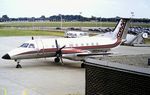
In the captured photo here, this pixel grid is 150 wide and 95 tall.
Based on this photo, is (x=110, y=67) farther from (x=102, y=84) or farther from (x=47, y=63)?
(x=47, y=63)

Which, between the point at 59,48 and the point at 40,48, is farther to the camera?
the point at 59,48

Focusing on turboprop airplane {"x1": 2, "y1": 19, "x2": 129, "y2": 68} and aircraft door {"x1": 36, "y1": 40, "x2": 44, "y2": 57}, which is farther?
aircraft door {"x1": 36, "y1": 40, "x2": 44, "y2": 57}

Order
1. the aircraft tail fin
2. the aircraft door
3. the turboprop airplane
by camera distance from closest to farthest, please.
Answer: the turboprop airplane < the aircraft door < the aircraft tail fin

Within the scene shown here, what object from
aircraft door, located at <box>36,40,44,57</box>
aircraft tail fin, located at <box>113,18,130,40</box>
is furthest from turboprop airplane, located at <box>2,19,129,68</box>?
aircraft tail fin, located at <box>113,18,130,40</box>

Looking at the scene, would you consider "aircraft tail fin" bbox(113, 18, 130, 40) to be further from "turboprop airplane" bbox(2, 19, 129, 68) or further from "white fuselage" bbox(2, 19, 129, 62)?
"turboprop airplane" bbox(2, 19, 129, 68)

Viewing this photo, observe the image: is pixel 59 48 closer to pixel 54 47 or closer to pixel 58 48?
pixel 58 48

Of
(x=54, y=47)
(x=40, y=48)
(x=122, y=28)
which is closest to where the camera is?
(x=40, y=48)

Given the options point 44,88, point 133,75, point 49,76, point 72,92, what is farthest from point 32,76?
point 133,75

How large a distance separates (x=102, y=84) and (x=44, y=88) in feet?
26.5

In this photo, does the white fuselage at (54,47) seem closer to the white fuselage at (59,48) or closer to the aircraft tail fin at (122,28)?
the white fuselage at (59,48)

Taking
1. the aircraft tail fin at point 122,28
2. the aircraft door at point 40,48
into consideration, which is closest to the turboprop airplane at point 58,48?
the aircraft door at point 40,48

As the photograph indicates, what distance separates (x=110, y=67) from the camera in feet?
59.0

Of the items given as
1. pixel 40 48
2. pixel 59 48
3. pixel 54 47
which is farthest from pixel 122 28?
pixel 40 48

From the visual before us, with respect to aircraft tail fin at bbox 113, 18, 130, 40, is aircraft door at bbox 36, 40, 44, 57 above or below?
below
